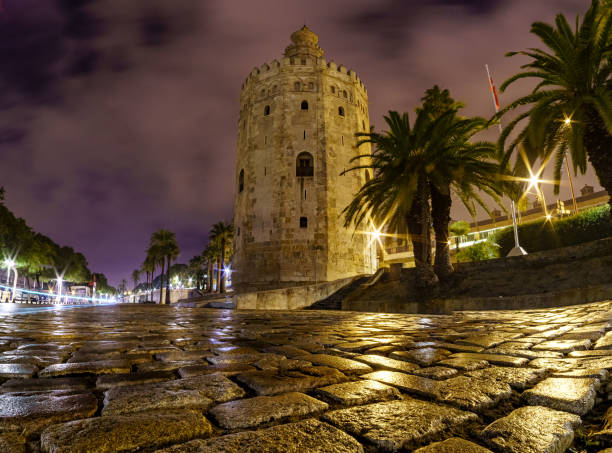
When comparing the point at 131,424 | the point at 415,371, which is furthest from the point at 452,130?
the point at 131,424

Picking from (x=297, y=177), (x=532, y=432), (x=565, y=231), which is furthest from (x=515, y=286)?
(x=297, y=177)

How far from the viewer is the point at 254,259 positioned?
86.0 feet

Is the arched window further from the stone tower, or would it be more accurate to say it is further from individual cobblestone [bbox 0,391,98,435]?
individual cobblestone [bbox 0,391,98,435]

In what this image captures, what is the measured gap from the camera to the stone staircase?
55.0 ft

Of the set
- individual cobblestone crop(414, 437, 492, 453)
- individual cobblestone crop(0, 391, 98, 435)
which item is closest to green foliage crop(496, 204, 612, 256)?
individual cobblestone crop(414, 437, 492, 453)

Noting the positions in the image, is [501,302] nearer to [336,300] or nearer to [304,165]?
[336,300]

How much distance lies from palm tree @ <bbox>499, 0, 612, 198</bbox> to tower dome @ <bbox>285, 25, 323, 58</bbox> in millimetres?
24073

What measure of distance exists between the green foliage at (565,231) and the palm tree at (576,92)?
9570 mm

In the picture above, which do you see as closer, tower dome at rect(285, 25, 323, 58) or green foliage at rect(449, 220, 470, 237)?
green foliage at rect(449, 220, 470, 237)

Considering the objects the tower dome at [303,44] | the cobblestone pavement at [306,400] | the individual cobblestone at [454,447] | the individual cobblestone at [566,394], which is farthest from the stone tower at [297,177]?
the individual cobblestone at [454,447]

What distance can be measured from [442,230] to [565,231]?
10.5 meters

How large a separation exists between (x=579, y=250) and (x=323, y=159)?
1778 centimetres

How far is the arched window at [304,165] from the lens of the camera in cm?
2718

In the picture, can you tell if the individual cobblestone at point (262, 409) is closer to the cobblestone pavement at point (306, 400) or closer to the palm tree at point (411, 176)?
the cobblestone pavement at point (306, 400)
